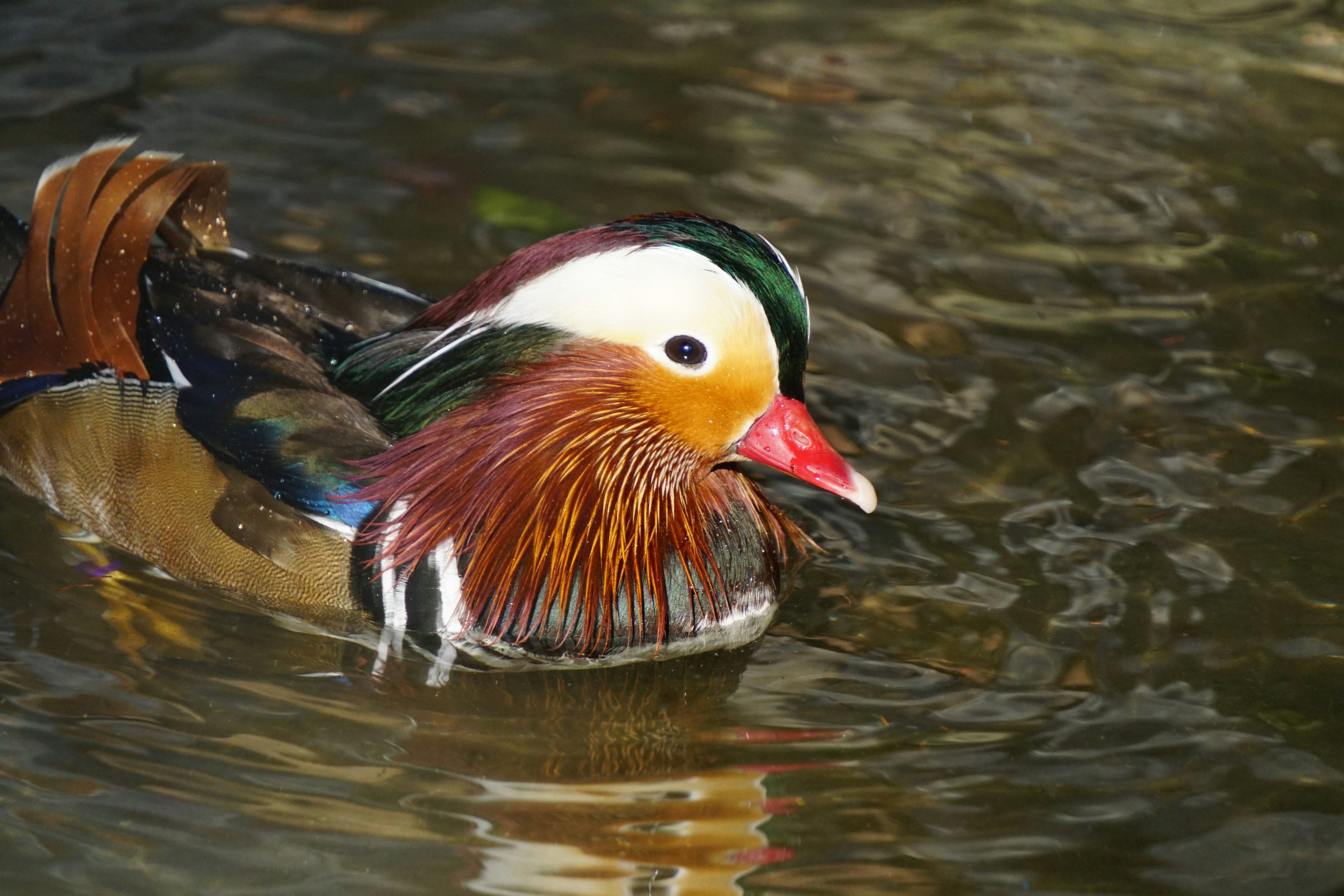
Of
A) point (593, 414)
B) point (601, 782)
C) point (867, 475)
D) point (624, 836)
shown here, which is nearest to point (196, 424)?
point (593, 414)

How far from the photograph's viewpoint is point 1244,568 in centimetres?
406

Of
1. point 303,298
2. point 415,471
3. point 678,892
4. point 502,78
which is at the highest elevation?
point 502,78

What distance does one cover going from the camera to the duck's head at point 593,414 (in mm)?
3359

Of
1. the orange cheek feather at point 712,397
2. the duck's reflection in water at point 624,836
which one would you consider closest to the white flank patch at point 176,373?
the orange cheek feather at point 712,397

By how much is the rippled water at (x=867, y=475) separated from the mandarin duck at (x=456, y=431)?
0.16m

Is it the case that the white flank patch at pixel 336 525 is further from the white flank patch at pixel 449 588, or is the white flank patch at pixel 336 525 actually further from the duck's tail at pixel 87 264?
the duck's tail at pixel 87 264

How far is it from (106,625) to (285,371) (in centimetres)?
79

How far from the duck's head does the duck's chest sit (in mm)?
30

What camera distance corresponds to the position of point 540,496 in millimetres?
3617

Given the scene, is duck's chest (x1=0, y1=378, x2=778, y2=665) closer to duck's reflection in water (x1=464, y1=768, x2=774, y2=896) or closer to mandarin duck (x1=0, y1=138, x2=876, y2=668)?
mandarin duck (x1=0, y1=138, x2=876, y2=668)

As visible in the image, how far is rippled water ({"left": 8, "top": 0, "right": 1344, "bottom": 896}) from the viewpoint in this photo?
3.14 m

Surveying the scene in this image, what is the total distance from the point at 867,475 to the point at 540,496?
4.18 ft

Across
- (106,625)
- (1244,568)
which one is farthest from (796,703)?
(106,625)

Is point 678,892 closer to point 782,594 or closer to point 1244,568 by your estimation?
point 782,594
